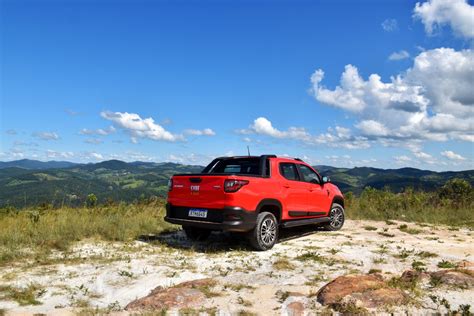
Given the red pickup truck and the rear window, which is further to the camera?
the rear window

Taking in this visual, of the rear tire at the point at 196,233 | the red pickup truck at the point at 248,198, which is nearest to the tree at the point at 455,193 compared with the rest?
the red pickup truck at the point at 248,198

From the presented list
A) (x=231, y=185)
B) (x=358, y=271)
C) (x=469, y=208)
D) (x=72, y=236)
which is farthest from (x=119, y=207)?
(x=469, y=208)

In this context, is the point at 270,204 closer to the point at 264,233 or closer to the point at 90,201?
the point at 264,233

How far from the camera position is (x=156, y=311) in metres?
3.97

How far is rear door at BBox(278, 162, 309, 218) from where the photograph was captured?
8.22 metres

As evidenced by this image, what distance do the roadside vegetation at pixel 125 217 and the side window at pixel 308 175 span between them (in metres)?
2.83

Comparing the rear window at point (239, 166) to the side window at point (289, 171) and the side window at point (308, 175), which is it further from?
the side window at point (308, 175)

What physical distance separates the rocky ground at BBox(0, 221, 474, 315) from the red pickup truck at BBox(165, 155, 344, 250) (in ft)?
1.66

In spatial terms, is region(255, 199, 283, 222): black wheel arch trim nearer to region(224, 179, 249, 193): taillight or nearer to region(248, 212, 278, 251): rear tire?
region(248, 212, 278, 251): rear tire

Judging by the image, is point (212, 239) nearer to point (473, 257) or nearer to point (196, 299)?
point (196, 299)

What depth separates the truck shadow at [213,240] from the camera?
7762 mm

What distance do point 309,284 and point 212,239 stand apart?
4036mm

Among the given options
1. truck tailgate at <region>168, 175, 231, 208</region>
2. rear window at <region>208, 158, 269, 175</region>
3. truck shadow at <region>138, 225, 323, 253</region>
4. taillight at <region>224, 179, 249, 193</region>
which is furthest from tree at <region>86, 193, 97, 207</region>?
taillight at <region>224, 179, 249, 193</region>

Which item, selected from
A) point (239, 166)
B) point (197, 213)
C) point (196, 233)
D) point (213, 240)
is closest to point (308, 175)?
point (239, 166)
